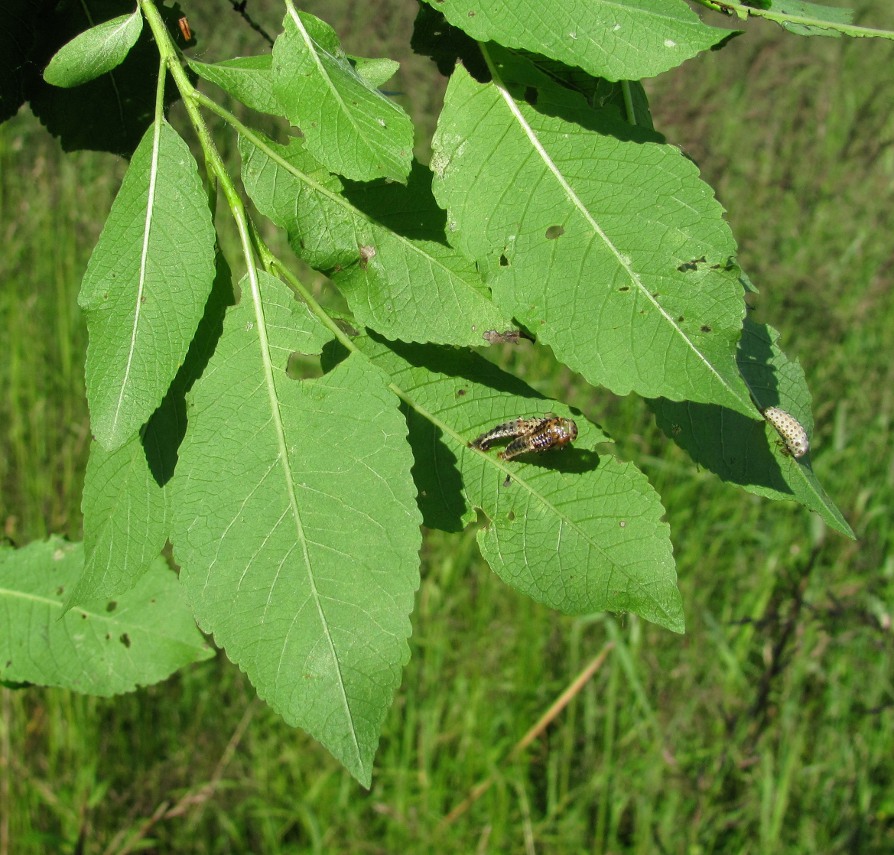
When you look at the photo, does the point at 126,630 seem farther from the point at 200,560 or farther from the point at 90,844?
the point at 90,844

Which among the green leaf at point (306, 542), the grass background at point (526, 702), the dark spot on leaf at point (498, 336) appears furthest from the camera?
the grass background at point (526, 702)

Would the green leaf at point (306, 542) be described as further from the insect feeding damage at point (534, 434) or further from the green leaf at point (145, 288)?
the insect feeding damage at point (534, 434)

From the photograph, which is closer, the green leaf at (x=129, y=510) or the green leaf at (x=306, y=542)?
the green leaf at (x=306, y=542)

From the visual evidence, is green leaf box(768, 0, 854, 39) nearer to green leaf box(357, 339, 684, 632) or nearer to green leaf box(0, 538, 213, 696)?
green leaf box(357, 339, 684, 632)

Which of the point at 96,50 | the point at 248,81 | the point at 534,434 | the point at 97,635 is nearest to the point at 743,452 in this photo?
the point at 534,434

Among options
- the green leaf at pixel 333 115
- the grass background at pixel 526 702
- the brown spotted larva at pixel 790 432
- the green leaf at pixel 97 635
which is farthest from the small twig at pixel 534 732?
the green leaf at pixel 333 115

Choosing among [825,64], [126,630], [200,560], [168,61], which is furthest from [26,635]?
[825,64]

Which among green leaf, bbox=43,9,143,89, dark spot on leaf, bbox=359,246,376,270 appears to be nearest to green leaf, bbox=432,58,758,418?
dark spot on leaf, bbox=359,246,376,270
